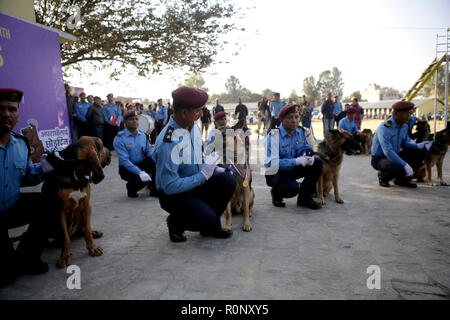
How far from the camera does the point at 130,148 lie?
643 centimetres

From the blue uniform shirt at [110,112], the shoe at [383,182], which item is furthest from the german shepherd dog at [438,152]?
the blue uniform shirt at [110,112]

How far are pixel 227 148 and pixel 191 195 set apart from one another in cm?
91

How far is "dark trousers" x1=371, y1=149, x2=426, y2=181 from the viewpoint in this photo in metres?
6.30

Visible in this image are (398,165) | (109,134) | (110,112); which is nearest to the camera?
(398,165)

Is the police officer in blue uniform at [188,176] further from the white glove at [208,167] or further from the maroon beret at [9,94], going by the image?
the maroon beret at [9,94]

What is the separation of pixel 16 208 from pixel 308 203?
4281 mm

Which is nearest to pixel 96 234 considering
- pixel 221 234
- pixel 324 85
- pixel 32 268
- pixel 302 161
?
pixel 32 268

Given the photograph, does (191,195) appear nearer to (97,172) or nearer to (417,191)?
(97,172)

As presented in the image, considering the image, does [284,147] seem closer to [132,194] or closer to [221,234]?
[221,234]

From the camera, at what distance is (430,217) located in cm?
453

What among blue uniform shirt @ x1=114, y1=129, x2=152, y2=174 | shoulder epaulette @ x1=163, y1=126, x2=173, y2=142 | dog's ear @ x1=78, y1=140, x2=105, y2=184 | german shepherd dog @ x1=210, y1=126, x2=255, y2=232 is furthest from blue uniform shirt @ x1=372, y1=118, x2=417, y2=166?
dog's ear @ x1=78, y1=140, x2=105, y2=184
